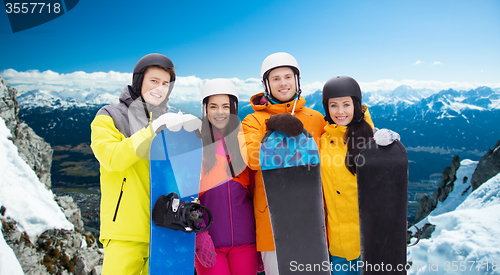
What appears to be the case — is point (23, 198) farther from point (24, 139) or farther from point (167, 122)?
point (167, 122)

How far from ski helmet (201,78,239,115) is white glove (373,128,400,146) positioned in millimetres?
1579

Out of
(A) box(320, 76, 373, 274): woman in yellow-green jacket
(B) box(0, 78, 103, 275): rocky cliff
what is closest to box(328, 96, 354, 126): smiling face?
(A) box(320, 76, 373, 274): woman in yellow-green jacket

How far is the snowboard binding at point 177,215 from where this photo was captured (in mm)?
2303

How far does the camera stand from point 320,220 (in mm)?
2494

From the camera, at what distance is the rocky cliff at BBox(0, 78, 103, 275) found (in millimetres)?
11211

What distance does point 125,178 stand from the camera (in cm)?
234

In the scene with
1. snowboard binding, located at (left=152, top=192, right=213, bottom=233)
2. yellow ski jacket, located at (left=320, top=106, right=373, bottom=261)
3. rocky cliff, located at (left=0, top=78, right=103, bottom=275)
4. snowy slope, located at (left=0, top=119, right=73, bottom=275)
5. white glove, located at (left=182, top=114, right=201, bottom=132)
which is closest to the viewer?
snowboard binding, located at (left=152, top=192, right=213, bottom=233)

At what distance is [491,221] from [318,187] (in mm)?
7250

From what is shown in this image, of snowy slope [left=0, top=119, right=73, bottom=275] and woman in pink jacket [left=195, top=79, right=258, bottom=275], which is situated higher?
woman in pink jacket [left=195, top=79, right=258, bottom=275]

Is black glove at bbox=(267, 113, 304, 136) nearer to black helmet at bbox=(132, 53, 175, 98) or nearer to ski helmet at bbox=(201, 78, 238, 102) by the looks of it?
ski helmet at bbox=(201, 78, 238, 102)

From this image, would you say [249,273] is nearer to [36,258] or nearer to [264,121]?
[264,121]

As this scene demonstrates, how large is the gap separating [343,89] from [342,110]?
225mm

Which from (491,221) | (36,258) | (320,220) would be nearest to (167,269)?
(320,220)

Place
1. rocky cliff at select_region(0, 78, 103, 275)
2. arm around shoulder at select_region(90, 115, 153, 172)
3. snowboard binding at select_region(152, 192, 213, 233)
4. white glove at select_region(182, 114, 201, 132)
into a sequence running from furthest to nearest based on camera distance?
rocky cliff at select_region(0, 78, 103, 275), white glove at select_region(182, 114, 201, 132), snowboard binding at select_region(152, 192, 213, 233), arm around shoulder at select_region(90, 115, 153, 172)
